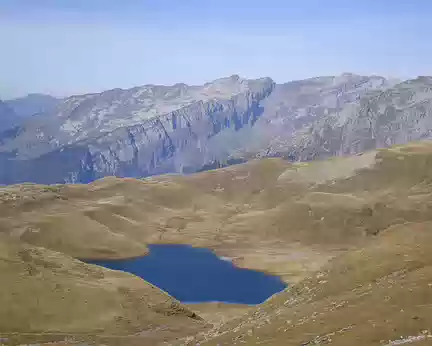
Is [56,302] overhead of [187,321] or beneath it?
overhead

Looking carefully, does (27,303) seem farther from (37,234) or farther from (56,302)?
(37,234)

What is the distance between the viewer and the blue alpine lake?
488ft

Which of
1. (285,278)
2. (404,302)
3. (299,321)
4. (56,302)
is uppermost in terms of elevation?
(404,302)

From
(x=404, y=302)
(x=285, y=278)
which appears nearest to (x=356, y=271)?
(x=404, y=302)

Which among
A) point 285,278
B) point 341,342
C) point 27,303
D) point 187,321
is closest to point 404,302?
point 341,342

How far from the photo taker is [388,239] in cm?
7350

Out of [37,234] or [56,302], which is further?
[37,234]

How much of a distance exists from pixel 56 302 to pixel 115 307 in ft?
33.5

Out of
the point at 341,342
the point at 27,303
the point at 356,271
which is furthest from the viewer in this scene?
the point at 27,303

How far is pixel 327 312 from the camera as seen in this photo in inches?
1925

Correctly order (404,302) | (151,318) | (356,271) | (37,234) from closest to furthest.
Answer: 1. (404,302)
2. (356,271)
3. (151,318)
4. (37,234)

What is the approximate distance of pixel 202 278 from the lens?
171 metres

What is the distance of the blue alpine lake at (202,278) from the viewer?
5861 inches

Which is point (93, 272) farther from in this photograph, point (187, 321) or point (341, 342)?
point (341, 342)
